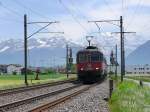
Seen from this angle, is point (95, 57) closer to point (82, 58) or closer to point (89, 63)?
point (89, 63)

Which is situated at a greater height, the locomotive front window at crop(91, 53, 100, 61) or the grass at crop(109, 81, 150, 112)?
the locomotive front window at crop(91, 53, 100, 61)

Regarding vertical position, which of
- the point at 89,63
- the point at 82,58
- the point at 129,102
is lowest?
the point at 129,102

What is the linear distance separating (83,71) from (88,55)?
5.47ft

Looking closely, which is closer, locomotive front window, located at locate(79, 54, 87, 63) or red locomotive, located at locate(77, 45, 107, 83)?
red locomotive, located at locate(77, 45, 107, 83)

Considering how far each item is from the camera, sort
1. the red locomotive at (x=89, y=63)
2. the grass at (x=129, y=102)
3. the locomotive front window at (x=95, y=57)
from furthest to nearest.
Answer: the locomotive front window at (x=95, y=57), the red locomotive at (x=89, y=63), the grass at (x=129, y=102)

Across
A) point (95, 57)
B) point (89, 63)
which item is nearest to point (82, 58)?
point (89, 63)

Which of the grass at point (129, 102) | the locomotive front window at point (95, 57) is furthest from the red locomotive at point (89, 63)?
the grass at point (129, 102)

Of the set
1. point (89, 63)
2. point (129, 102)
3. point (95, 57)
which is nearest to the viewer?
point (129, 102)

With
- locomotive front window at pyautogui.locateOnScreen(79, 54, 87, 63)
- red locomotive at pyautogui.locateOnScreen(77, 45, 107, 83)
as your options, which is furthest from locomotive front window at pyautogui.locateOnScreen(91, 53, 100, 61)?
locomotive front window at pyautogui.locateOnScreen(79, 54, 87, 63)

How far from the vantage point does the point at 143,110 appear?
63.3ft

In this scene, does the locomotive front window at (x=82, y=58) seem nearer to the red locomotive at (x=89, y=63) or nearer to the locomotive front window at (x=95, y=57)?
the red locomotive at (x=89, y=63)

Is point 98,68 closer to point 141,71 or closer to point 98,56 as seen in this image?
point 98,56

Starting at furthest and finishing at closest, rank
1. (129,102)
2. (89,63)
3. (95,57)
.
A: 1. (95,57)
2. (89,63)
3. (129,102)

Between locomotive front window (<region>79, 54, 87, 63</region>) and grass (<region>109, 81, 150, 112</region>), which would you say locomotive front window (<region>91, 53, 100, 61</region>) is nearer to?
locomotive front window (<region>79, 54, 87, 63</region>)
